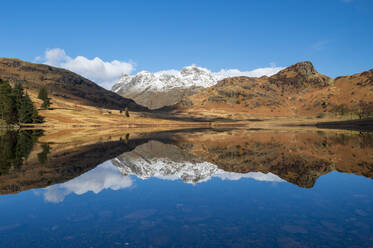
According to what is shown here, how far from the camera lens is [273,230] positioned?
1490 cm

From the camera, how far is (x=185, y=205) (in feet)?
64.6

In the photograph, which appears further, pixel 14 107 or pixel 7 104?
pixel 14 107

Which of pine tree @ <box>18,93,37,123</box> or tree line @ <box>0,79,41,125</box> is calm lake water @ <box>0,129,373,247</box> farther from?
pine tree @ <box>18,93,37,123</box>

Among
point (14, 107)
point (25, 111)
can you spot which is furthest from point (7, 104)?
point (25, 111)

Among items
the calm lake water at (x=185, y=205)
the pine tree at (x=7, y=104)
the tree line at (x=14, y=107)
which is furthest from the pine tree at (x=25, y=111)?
the calm lake water at (x=185, y=205)

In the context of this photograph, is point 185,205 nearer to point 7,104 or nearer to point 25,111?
point 7,104

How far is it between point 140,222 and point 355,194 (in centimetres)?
1782

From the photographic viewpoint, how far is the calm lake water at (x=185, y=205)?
46.1 feet

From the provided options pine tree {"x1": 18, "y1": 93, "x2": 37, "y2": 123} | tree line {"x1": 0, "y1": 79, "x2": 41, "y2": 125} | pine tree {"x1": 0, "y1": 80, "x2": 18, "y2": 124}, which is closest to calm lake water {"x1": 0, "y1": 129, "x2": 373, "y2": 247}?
pine tree {"x1": 0, "y1": 80, "x2": 18, "y2": 124}

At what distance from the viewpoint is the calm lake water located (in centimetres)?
1405

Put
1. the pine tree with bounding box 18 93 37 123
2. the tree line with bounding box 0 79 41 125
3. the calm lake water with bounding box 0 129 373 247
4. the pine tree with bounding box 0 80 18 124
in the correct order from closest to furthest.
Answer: the calm lake water with bounding box 0 129 373 247, the pine tree with bounding box 0 80 18 124, the tree line with bounding box 0 79 41 125, the pine tree with bounding box 18 93 37 123

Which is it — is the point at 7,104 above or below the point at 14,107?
above

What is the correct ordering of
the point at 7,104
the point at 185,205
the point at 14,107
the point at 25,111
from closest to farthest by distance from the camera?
the point at 185,205
the point at 7,104
the point at 14,107
the point at 25,111

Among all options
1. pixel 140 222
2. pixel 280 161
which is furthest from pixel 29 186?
pixel 280 161
